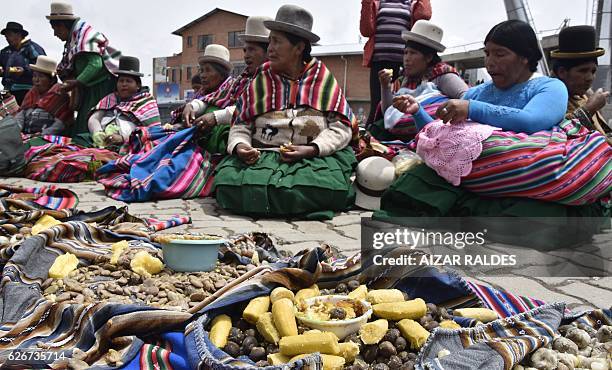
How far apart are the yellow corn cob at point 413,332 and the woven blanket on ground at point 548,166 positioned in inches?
81.2

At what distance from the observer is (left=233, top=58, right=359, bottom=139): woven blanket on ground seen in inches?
192

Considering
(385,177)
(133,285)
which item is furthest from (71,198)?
(385,177)

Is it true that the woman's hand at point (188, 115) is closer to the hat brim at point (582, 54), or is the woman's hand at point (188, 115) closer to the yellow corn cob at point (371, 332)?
the hat brim at point (582, 54)

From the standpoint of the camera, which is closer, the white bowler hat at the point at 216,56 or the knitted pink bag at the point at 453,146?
the knitted pink bag at the point at 453,146

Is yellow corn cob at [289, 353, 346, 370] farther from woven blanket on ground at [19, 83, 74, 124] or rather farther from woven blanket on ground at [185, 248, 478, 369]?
woven blanket on ground at [19, 83, 74, 124]

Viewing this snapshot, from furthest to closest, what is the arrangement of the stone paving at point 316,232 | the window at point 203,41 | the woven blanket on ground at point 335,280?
the window at point 203,41 < the stone paving at point 316,232 < the woven blanket on ground at point 335,280

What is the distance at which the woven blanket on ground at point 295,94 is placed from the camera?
487cm

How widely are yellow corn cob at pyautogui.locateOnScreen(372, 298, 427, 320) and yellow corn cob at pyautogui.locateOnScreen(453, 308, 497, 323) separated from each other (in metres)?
0.18

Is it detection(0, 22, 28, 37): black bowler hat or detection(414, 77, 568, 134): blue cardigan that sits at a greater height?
detection(0, 22, 28, 37): black bowler hat

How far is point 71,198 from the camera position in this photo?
14.6 feet

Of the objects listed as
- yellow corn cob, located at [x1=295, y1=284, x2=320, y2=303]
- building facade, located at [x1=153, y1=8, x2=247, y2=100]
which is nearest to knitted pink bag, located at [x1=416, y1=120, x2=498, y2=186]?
yellow corn cob, located at [x1=295, y1=284, x2=320, y2=303]

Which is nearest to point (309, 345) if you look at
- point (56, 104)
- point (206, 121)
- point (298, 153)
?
point (298, 153)

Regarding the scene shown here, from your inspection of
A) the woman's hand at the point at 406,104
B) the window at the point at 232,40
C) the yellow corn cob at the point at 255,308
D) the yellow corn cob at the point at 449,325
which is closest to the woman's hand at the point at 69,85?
the woman's hand at the point at 406,104

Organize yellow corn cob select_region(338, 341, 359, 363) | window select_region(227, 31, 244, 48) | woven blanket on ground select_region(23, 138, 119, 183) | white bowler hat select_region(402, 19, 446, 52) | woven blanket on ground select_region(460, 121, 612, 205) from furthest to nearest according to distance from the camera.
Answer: window select_region(227, 31, 244, 48), woven blanket on ground select_region(23, 138, 119, 183), white bowler hat select_region(402, 19, 446, 52), woven blanket on ground select_region(460, 121, 612, 205), yellow corn cob select_region(338, 341, 359, 363)
